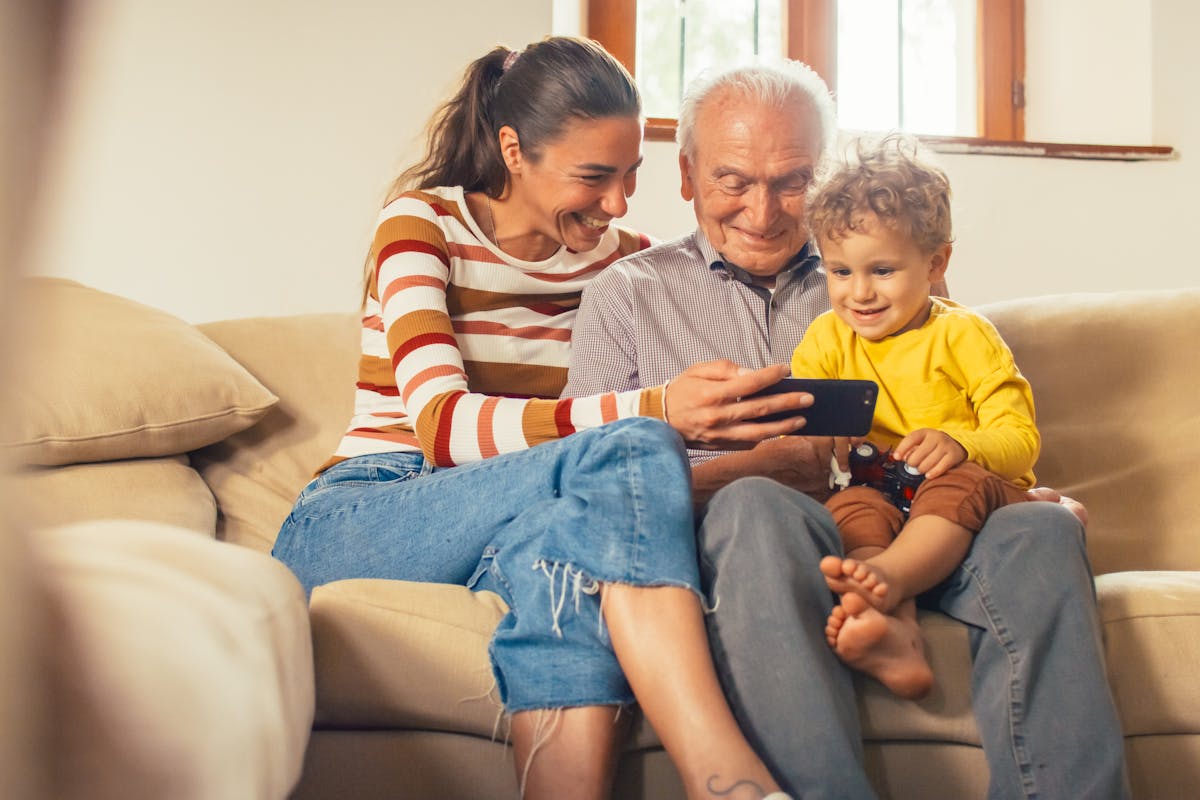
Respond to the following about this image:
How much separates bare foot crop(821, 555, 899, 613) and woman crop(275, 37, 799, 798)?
147 mm

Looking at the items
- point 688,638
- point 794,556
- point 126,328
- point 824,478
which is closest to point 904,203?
point 824,478

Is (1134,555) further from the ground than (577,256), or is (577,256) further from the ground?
(577,256)

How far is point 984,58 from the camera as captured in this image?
10.8ft

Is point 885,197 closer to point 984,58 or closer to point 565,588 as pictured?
point 565,588

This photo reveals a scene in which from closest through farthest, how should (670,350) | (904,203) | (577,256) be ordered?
(904,203)
(670,350)
(577,256)

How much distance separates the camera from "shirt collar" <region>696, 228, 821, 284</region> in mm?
1789

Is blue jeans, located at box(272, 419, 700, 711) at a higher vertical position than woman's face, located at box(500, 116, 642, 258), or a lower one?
lower

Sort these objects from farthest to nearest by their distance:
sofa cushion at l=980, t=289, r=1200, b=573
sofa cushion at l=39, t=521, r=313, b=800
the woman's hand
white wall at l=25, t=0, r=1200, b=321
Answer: white wall at l=25, t=0, r=1200, b=321 → sofa cushion at l=980, t=289, r=1200, b=573 → the woman's hand → sofa cushion at l=39, t=521, r=313, b=800

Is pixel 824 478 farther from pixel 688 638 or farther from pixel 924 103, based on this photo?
pixel 924 103

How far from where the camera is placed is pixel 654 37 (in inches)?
124

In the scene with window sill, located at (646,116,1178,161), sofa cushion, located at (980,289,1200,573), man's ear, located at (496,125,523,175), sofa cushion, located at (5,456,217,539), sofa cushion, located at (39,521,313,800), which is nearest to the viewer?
sofa cushion, located at (39,521,313,800)

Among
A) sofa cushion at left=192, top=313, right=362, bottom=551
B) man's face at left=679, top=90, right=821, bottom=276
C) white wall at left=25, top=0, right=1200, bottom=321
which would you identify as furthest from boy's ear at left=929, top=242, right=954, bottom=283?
white wall at left=25, top=0, right=1200, bottom=321

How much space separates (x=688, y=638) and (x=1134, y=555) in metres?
1.07

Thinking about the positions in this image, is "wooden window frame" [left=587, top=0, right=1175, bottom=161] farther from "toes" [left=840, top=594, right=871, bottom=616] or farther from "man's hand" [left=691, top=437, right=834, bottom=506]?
"toes" [left=840, top=594, right=871, bottom=616]
